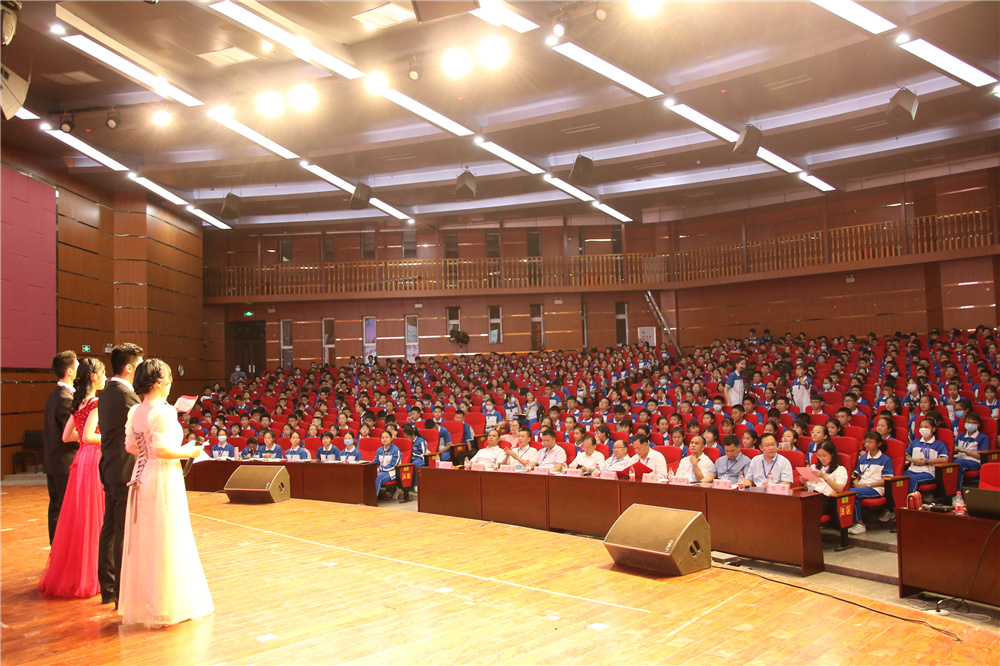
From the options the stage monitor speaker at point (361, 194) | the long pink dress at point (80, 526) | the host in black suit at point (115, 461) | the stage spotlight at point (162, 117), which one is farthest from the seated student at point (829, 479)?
the stage monitor speaker at point (361, 194)

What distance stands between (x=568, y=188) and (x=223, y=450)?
336 inches

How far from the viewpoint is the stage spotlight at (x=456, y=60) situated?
9117mm

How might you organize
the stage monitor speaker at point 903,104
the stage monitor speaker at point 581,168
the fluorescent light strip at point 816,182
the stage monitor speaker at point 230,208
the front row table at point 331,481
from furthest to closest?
the stage monitor speaker at point 230,208 < the fluorescent light strip at point 816,182 < the stage monitor speaker at point 581,168 < the stage monitor speaker at point 903,104 < the front row table at point 331,481

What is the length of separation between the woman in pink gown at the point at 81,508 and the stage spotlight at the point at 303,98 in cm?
732

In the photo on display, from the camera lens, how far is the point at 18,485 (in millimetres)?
9758

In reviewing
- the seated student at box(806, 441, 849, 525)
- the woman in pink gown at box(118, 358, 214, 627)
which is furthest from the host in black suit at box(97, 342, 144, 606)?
the seated student at box(806, 441, 849, 525)

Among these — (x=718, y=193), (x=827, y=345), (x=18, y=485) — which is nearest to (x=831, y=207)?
(x=718, y=193)

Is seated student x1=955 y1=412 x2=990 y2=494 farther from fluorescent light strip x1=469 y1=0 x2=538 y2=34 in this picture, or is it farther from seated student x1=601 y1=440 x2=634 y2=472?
fluorescent light strip x1=469 y1=0 x2=538 y2=34

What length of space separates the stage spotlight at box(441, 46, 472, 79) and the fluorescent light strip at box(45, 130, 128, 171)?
21.0ft

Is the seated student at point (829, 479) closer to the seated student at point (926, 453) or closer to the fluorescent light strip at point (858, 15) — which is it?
the seated student at point (926, 453)

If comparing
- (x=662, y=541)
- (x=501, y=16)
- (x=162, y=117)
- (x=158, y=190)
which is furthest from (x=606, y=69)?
(x=158, y=190)

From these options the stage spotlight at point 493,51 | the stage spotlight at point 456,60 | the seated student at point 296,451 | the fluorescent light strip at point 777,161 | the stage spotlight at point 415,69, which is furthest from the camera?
the fluorescent light strip at point 777,161

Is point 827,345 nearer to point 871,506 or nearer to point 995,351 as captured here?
point 995,351

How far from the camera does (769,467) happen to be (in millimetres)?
5570
